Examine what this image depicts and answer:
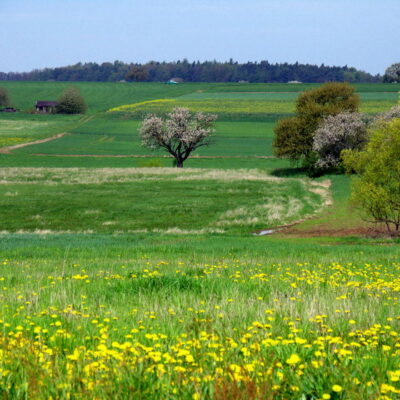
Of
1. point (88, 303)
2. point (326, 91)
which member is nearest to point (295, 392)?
point (88, 303)

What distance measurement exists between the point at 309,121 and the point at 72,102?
10422 cm

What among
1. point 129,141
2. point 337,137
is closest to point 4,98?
point 129,141

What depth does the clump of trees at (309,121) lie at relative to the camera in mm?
81188

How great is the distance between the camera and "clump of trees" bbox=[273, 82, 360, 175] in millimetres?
81188

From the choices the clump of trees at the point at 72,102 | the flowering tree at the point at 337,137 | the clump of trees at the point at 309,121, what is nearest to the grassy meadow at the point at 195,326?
the flowering tree at the point at 337,137

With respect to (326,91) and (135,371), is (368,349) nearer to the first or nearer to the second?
(135,371)

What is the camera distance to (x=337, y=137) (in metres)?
75.1

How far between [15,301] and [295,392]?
526 centimetres

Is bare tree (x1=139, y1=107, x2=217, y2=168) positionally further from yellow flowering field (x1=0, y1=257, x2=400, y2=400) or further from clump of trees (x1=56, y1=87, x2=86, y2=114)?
clump of trees (x1=56, y1=87, x2=86, y2=114)

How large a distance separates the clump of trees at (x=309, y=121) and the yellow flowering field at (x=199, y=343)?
71.2 metres

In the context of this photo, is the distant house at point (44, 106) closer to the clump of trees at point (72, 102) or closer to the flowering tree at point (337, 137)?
the clump of trees at point (72, 102)

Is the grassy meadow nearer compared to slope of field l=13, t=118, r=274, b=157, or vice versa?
the grassy meadow

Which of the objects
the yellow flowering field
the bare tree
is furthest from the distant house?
the yellow flowering field

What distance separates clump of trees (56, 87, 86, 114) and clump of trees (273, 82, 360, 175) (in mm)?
99401
